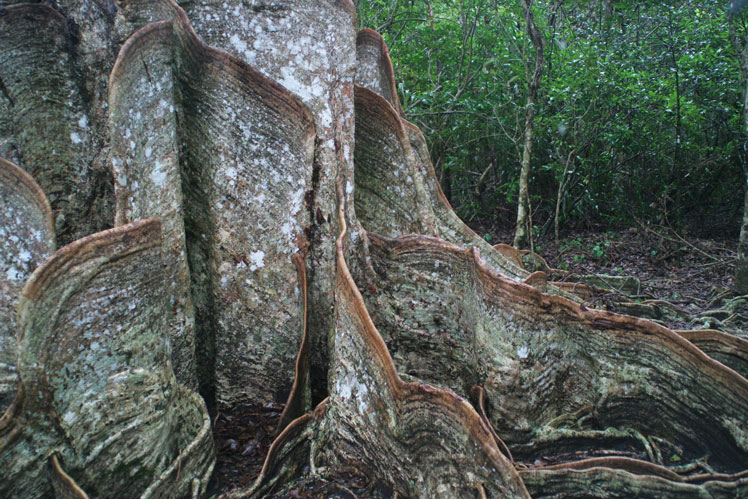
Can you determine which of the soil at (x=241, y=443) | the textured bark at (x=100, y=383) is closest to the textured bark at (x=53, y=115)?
the textured bark at (x=100, y=383)

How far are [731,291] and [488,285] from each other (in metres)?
4.16

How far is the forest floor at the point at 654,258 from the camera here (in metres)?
6.07

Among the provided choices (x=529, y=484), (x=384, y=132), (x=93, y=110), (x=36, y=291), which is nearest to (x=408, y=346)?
(x=529, y=484)

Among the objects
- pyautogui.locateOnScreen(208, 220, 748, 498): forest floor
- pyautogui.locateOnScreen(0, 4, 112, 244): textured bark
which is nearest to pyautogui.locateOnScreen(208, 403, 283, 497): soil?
pyautogui.locateOnScreen(208, 220, 748, 498): forest floor

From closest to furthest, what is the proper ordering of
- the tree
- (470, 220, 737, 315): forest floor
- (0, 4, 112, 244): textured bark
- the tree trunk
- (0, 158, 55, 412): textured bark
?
1. the tree
2. (0, 158, 55, 412): textured bark
3. (0, 4, 112, 244): textured bark
4. (470, 220, 737, 315): forest floor
5. the tree trunk

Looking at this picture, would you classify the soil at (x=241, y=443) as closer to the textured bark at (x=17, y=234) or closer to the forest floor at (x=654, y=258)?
the textured bark at (x=17, y=234)

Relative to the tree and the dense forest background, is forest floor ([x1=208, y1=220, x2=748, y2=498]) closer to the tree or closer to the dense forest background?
the tree

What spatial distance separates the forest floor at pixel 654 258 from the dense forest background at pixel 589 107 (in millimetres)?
298

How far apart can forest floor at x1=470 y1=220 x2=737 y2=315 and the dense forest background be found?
0.30 m

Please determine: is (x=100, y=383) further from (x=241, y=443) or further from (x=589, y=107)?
(x=589, y=107)

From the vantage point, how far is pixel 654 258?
7.09 metres

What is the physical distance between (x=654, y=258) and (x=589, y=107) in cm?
218

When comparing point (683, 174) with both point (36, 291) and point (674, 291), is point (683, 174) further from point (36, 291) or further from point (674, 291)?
point (36, 291)

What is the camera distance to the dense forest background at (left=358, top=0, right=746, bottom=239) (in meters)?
6.98
